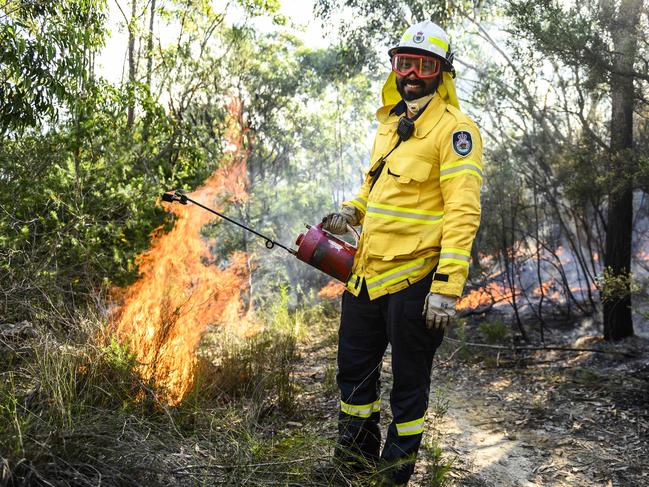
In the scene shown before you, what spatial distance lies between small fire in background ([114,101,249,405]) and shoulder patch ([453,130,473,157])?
2223 millimetres

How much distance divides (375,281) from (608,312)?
5.19 m

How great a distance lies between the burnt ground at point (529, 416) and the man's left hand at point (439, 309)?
828 millimetres

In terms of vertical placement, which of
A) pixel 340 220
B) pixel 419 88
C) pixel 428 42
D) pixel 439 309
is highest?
pixel 428 42

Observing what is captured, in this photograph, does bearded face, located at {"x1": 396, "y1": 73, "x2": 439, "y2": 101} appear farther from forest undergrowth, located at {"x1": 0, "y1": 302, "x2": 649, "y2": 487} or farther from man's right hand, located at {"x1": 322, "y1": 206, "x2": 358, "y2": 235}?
forest undergrowth, located at {"x1": 0, "y1": 302, "x2": 649, "y2": 487}

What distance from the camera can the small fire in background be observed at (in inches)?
140

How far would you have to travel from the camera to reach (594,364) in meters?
5.97

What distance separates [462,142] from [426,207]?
14.1 inches

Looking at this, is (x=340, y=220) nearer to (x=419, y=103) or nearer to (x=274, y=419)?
(x=419, y=103)

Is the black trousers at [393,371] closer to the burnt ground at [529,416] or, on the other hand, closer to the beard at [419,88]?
the burnt ground at [529,416]

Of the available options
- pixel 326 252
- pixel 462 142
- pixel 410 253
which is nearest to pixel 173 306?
pixel 326 252

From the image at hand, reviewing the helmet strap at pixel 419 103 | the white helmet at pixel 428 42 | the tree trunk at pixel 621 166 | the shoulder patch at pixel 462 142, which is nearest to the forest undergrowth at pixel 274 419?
the tree trunk at pixel 621 166

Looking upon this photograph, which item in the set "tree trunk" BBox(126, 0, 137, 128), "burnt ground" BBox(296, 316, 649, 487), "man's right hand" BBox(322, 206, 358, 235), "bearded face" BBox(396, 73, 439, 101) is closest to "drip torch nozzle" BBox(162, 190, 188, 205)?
"man's right hand" BBox(322, 206, 358, 235)

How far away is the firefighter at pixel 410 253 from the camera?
2527 mm

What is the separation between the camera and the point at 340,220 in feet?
10.4
